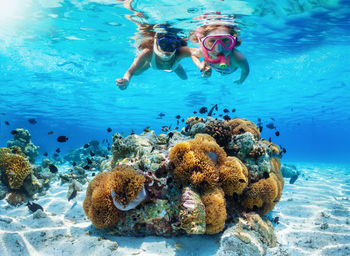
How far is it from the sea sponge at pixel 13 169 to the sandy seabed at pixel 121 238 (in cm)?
72

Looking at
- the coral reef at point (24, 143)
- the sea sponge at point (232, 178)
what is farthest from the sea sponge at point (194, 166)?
the coral reef at point (24, 143)

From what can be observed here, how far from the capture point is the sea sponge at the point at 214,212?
379 cm

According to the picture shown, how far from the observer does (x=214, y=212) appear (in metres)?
3.81

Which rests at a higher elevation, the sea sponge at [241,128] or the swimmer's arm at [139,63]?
the swimmer's arm at [139,63]

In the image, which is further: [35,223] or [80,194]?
[80,194]

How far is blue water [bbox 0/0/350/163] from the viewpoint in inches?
356

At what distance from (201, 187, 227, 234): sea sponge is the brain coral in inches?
54.3

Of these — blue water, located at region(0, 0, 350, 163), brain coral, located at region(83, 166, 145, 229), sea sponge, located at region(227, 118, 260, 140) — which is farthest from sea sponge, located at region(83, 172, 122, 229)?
blue water, located at region(0, 0, 350, 163)

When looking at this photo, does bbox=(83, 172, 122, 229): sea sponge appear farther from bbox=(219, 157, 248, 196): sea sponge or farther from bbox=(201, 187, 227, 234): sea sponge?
bbox=(219, 157, 248, 196): sea sponge

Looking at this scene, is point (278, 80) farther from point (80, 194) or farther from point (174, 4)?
point (80, 194)

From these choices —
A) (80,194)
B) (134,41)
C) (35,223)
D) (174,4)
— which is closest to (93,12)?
(134,41)

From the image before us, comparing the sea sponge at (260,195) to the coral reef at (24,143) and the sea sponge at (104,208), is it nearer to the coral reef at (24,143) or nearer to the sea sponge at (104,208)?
the sea sponge at (104,208)

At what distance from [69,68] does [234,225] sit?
18.2 metres

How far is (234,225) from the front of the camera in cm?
432
